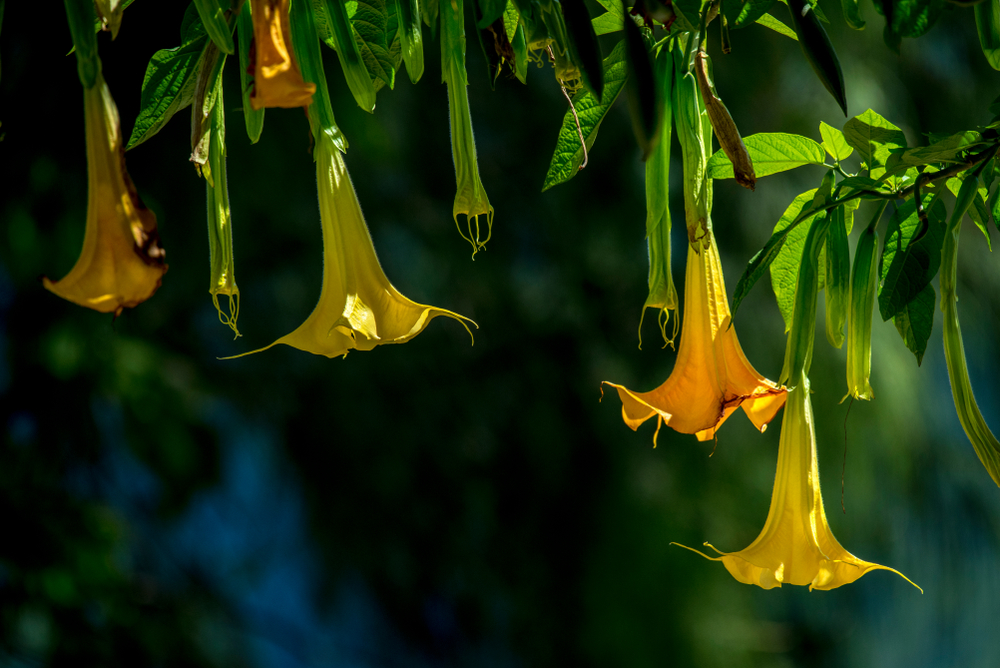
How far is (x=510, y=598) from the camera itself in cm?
141

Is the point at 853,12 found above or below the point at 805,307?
above

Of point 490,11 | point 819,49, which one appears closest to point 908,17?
point 819,49

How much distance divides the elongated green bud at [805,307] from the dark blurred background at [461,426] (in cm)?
95

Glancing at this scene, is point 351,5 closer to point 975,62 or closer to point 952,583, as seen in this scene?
point 952,583

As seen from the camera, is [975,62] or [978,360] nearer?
[978,360]

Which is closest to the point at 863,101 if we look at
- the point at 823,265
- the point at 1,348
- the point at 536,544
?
the point at 536,544

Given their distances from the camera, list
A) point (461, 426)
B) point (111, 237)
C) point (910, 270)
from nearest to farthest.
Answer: point (111, 237) < point (910, 270) < point (461, 426)

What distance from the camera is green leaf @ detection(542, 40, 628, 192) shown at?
1.15ft

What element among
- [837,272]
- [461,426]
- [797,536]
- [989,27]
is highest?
[989,27]

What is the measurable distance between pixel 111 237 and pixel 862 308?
0.30 m

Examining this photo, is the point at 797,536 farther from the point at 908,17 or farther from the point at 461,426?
the point at 461,426

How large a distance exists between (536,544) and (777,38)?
3.41 ft

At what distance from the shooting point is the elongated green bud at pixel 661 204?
322 mm

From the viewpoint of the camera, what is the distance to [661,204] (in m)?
0.33
